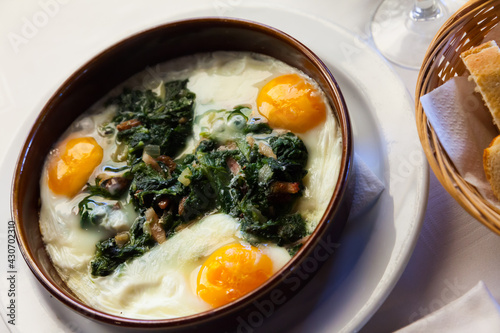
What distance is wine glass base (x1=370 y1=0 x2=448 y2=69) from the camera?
2641 millimetres

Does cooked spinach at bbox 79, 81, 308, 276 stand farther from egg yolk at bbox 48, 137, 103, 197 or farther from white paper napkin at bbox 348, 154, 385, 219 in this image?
white paper napkin at bbox 348, 154, 385, 219

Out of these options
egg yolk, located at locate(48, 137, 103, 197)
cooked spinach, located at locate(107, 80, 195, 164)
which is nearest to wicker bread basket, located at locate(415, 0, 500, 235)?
cooked spinach, located at locate(107, 80, 195, 164)

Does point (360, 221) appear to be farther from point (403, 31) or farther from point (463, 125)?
point (403, 31)

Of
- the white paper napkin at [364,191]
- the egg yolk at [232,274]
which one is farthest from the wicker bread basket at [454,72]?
the egg yolk at [232,274]

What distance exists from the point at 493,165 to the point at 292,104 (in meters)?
0.85

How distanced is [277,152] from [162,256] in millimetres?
651

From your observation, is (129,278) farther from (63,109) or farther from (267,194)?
(63,109)

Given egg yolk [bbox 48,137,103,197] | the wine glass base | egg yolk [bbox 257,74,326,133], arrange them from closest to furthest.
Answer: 1. egg yolk [bbox 257,74,326,133]
2. egg yolk [bbox 48,137,103,197]
3. the wine glass base

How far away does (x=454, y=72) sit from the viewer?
2.16 m

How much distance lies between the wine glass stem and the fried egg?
81cm

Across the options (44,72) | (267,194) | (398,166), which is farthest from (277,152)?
(44,72)

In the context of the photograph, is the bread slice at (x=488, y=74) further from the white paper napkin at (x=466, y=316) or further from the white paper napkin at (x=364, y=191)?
the white paper napkin at (x=466, y=316)

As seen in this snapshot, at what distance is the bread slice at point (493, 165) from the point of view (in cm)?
184

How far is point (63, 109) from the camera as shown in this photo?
2.53 meters
